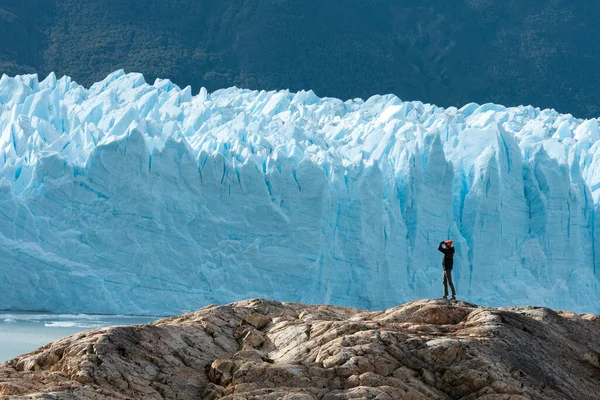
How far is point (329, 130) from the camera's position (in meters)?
23.7

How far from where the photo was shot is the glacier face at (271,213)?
16.7 m

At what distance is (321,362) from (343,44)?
43.5m

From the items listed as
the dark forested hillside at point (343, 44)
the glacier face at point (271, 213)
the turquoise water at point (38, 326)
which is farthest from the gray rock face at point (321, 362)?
the dark forested hillside at point (343, 44)

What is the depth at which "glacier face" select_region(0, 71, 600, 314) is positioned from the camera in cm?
1672

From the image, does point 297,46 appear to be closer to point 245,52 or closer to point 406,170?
point 245,52

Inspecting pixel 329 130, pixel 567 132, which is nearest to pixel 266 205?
pixel 329 130

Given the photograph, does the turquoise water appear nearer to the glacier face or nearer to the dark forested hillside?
the glacier face

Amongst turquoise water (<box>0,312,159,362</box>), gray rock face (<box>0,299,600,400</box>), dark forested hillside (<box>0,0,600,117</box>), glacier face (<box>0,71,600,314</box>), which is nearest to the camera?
gray rock face (<box>0,299,600,400</box>)

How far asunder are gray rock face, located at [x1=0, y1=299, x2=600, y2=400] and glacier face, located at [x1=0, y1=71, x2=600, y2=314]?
10.4m

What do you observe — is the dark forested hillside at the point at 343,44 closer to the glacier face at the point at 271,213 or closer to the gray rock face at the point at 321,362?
the glacier face at the point at 271,213

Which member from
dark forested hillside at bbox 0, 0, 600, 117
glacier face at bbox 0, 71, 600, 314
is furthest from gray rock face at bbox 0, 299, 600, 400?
dark forested hillside at bbox 0, 0, 600, 117

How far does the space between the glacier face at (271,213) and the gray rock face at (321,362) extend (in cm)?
1045

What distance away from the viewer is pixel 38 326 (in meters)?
15.1

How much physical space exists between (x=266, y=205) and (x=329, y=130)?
6263 mm
